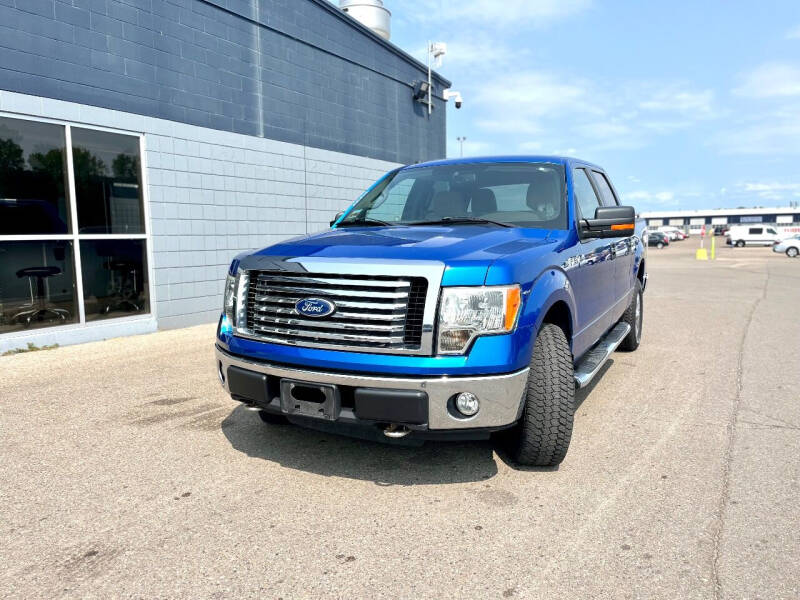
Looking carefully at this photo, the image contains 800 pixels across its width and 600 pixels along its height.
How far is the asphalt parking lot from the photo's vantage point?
2359 millimetres

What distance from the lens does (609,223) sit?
3.91 m

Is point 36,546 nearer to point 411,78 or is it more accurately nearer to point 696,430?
point 696,430

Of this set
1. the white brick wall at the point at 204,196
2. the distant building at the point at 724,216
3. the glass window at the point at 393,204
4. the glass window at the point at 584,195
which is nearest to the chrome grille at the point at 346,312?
the glass window at the point at 393,204

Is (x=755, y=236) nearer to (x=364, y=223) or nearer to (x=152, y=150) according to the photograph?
(x=152, y=150)

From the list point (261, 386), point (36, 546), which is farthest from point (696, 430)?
point (36, 546)

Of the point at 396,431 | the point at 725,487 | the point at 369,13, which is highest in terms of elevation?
the point at 369,13

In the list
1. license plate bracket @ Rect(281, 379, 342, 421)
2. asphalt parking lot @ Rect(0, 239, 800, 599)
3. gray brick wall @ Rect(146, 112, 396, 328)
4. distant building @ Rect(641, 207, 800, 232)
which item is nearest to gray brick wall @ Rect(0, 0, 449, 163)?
gray brick wall @ Rect(146, 112, 396, 328)

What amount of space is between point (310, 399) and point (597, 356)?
2426mm

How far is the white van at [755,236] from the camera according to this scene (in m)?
48.6

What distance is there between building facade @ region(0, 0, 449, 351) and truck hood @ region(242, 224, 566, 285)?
16.3 ft

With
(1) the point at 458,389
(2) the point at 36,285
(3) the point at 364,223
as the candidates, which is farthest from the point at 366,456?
(2) the point at 36,285

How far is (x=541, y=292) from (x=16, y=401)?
14.6 feet

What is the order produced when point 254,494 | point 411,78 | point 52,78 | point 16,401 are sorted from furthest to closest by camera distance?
point 411,78 → point 52,78 → point 16,401 → point 254,494

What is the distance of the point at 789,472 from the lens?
3.33 metres
